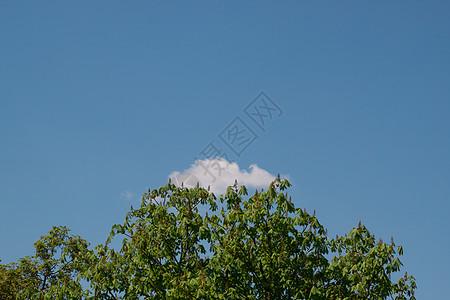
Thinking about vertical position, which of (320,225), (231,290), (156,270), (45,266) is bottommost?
(231,290)

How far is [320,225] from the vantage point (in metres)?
14.0

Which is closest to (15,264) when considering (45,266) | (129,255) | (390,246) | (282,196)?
(45,266)

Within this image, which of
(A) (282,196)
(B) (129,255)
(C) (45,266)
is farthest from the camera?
(C) (45,266)

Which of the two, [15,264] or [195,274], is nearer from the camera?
[195,274]

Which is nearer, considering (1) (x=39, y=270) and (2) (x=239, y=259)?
(2) (x=239, y=259)

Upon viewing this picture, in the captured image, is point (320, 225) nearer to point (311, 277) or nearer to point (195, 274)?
point (311, 277)

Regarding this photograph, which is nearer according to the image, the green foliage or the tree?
the green foliage

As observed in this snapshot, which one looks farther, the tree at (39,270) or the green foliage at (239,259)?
the tree at (39,270)

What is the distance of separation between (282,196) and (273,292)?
8.93 ft

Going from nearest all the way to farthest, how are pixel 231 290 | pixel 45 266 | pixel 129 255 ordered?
pixel 231 290
pixel 129 255
pixel 45 266

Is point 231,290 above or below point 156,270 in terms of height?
below

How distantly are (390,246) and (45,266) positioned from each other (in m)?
18.0

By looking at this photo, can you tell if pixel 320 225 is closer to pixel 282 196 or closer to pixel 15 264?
pixel 282 196

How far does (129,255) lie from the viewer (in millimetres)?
14422
